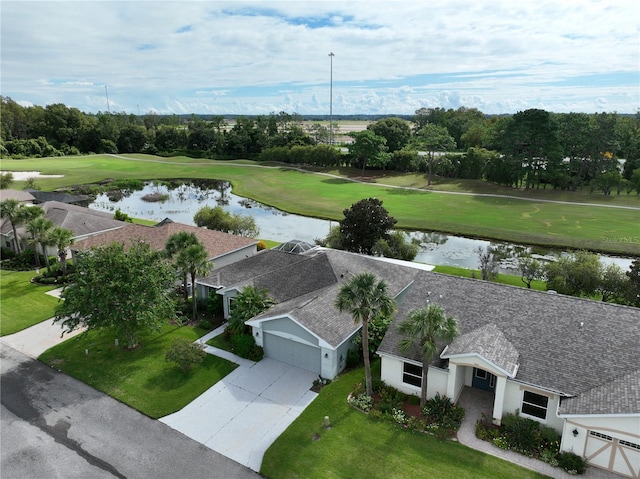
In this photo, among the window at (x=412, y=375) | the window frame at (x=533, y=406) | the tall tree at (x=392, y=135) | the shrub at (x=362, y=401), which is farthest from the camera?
the tall tree at (x=392, y=135)

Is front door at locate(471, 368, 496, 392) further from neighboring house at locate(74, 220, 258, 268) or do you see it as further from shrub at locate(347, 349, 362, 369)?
neighboring house at locate(74, 220, 258, 268)

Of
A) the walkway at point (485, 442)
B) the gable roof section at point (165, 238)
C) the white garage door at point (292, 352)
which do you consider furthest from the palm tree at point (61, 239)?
the walkway at point (485, 442)

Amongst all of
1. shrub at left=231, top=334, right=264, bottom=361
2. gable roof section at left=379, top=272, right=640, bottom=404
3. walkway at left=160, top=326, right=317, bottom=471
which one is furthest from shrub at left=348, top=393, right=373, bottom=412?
shrub at left=231, top=334, right=264, bottom=361

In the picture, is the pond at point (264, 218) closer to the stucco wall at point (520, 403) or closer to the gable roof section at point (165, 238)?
the gable roof section at point (165, 238)

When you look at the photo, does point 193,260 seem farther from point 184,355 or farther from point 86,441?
point 86,441

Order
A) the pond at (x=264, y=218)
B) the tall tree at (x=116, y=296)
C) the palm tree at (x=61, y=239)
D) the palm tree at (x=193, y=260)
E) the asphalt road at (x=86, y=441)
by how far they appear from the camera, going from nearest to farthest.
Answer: the asphalt road at (x=86, y=441) → the tall tree at (x=116, y=296) → the palm tree at (x=193, y=260) → the palm tree at (x=61, y=239) → the pond at (x=264, y=218)

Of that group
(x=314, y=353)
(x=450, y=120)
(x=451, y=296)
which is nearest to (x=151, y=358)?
(x=314, y=353)
